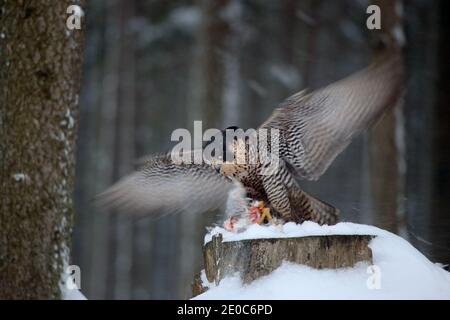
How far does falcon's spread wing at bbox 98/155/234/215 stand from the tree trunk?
99cm

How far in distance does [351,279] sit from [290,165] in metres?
1.11

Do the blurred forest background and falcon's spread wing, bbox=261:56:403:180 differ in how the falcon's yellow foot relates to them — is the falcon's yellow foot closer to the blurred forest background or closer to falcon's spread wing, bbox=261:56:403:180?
falcon's spread wing, bbox=261:56:403:180

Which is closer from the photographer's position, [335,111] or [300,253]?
[300,253]

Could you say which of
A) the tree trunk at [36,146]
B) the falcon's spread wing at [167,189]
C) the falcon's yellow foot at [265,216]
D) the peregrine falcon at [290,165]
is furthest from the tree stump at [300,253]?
the falcon's spread wing at [167,189]

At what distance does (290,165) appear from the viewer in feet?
13.9

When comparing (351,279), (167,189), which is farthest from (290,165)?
(351,279)

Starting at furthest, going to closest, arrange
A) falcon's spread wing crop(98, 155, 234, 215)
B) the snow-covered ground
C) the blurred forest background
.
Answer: the blurred forest background < falcon's spread wing crop(98, 155, 234, 215) < the snow-covered ground

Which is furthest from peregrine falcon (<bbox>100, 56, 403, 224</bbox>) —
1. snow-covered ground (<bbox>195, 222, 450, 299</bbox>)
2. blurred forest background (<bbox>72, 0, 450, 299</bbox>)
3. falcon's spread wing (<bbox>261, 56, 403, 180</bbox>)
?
snow-covered ground (<bbox>195, 222, 450, 299</bbox>)

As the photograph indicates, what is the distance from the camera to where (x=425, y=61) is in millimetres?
7277

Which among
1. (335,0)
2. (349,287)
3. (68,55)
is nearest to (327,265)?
(349,287)

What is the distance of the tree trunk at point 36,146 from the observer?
128 inches

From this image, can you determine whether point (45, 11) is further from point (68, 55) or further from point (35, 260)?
point (35, 260)

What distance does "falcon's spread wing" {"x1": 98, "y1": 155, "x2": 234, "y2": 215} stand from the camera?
437cm

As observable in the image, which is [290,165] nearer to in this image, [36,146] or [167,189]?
[167,189]
